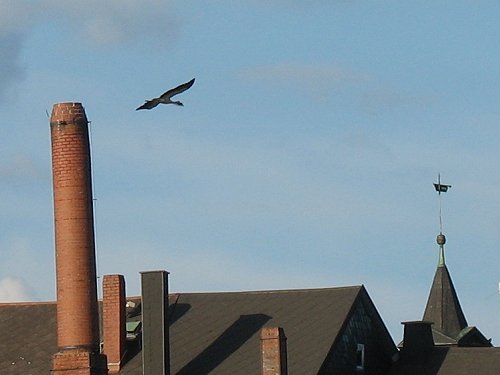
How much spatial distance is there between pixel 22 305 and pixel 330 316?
31.2 ft

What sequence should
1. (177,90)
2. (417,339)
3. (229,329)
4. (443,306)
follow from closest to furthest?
(177,90) → (229,329) → (417,339) → (443,306)

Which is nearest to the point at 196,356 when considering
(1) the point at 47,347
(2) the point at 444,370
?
(1) the point at 47,347

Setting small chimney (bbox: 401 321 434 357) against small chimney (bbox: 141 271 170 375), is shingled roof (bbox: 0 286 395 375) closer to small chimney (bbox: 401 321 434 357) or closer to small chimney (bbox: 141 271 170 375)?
small chimney (bbox: 401 321 434 357)

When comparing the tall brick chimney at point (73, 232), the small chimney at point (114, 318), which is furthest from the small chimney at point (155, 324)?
the tall brick chimney at point (73, 232)

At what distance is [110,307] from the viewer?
44812 mm

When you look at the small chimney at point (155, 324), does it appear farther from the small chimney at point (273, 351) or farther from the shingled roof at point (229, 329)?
the small chimney at point (273, 351)

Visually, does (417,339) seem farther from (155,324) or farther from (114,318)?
(114,318)

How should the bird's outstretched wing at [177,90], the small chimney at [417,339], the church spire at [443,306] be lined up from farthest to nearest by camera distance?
the church spire at [443,306] → the small chimney at [417,339] → the bird's outstretched wing at [177,90]

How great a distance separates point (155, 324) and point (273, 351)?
12.1 ft

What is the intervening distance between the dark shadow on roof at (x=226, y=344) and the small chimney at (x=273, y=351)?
6.31 feet

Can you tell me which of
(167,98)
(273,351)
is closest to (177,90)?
(167,98)

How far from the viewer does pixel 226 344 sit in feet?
148

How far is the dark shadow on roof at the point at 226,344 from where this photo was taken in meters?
44.3

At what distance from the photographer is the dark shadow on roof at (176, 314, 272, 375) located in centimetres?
4428
